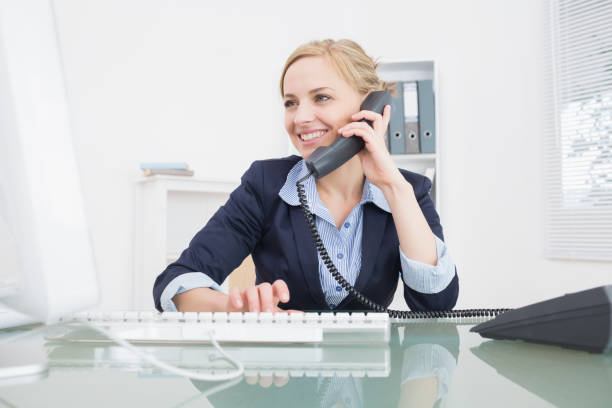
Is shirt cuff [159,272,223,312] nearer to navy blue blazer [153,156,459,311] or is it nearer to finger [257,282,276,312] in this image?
navy blue blazer [153,156,459,311]

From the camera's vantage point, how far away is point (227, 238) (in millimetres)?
1271

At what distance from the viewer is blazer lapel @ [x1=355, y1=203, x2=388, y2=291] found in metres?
1.23

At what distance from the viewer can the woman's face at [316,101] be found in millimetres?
1325

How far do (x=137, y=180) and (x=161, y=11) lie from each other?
3.68 ft

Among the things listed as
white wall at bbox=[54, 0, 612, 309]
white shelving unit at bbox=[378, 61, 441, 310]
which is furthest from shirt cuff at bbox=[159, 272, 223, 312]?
white wall at bbox=[54, 0, 612, 309]

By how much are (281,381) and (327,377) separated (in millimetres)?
46

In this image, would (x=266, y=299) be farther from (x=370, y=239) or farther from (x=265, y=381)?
(x=370, y=239)

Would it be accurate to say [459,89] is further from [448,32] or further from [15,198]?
[15,198]

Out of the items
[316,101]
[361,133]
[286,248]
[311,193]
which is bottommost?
[286,248]

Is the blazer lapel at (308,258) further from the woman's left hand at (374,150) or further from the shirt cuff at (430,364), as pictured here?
the shirt cuff at (430,364)

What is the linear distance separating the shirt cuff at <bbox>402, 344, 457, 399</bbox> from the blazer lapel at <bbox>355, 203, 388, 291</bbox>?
563mm

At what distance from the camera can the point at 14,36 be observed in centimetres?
45

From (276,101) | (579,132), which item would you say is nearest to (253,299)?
(579,132)

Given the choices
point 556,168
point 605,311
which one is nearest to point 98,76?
point 556,168
